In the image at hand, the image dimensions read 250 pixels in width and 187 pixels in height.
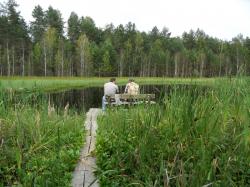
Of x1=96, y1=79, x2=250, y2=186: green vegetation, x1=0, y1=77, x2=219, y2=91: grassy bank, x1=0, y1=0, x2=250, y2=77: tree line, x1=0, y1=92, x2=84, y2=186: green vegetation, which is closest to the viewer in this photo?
x1=96, y1=79, x2=250, y2=186: green vegetation

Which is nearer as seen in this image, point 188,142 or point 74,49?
point 188,142

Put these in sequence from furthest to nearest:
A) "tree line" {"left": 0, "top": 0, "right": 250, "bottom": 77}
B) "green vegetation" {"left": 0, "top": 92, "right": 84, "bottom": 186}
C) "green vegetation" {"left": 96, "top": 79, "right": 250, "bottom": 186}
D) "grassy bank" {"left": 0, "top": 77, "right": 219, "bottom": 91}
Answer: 1. "tree line" {"left": 0, "top": 0, "right": 250, "bottom": 77}
2. "grassy bank" {"left": 0, "top": 77, "right": 219, "bottom": 91}
3. "green vegetation" {"left": 0, "top": 92, "right": 84, "bottom": 186}
4. "green vegetation" {"left": 96, "top": 79, "right": 250, "bottom": 186}

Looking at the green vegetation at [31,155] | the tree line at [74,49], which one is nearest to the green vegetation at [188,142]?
the green vegetation at [31,155]

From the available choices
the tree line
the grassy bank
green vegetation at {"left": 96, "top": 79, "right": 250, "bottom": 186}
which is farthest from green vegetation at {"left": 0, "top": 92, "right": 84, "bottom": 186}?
the tree line

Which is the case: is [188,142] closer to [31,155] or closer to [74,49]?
[31,155]

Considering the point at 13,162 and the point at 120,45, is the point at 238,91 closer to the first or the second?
the point at 13,162

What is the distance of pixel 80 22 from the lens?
82250 millimetres

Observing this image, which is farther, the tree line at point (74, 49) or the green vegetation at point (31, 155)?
the tree line at point (74, 49)

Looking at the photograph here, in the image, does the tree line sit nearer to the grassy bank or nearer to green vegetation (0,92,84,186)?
the grassy bank

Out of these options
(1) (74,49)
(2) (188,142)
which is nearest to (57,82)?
(1) (74,49)

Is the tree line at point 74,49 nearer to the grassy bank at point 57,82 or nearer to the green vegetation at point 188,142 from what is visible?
the grassy bank at point 57,82

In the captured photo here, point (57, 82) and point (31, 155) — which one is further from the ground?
point (31, 155)

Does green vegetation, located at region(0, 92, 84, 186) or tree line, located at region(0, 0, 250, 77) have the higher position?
tree line, located at region(0, 0, 250, 77)

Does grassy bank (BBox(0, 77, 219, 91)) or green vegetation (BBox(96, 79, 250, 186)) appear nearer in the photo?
green vegetation (BBox(96, 79, 250, 186))
